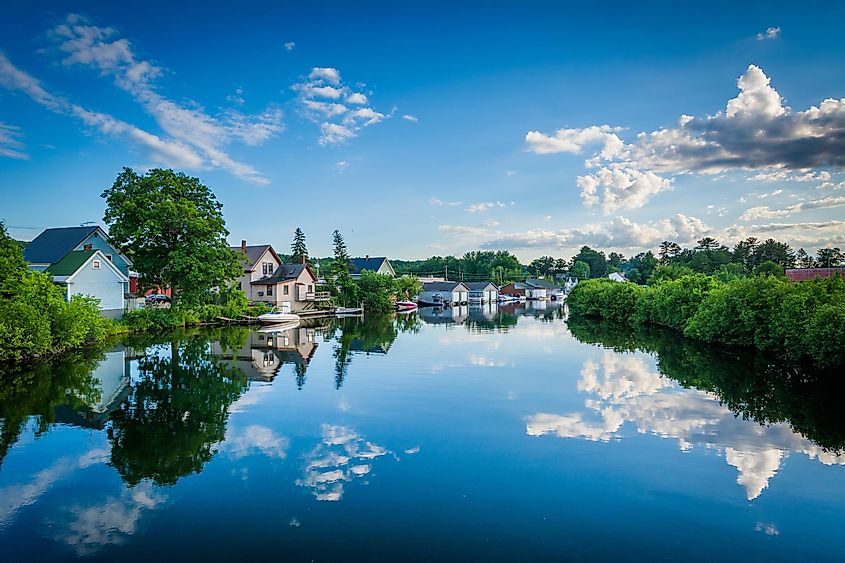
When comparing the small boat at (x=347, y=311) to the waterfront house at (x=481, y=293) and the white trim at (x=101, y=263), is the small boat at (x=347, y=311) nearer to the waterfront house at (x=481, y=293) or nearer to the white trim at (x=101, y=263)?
the white trim at (x=101, y=263)

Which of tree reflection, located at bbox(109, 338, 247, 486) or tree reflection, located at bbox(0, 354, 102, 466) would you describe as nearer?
tree reflection, located at bbox(109, 338, 247, 486)

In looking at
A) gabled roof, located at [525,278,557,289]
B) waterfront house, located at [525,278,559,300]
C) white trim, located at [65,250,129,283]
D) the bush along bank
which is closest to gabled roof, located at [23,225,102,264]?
white trim, located at [65,250,129,283]

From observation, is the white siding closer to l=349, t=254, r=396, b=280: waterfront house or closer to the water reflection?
the water reflection

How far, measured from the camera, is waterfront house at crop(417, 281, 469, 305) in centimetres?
7425

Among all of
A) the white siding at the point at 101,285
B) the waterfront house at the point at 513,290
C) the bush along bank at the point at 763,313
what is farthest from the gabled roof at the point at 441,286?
the white siding at the point at 101,285

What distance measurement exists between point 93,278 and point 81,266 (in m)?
1.12

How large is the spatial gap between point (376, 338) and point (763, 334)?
62.0 ft

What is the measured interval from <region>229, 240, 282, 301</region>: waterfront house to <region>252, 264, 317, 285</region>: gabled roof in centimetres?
57

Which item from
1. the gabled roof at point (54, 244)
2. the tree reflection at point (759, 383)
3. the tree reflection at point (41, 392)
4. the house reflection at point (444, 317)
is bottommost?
the house reflection at point (444, 317)

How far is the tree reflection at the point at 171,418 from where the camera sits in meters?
8.98

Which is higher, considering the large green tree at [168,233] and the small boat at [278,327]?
the large green tree at [168,233]

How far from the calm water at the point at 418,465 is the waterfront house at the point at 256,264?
1154 inches

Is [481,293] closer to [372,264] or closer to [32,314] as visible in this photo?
[372,264]

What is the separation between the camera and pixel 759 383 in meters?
16.4
